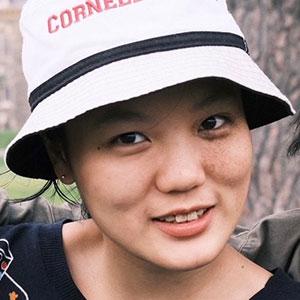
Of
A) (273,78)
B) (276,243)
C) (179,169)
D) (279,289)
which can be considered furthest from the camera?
(273,78)

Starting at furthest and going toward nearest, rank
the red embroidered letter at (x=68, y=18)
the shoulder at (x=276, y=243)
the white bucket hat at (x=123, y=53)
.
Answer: the shoulder at (x=276, y=243), the red embroidered letter at (x=68, y=18), the white bucket hat at (x=123, y=53)

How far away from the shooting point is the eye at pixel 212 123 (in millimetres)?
1568

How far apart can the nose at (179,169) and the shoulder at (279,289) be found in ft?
1.24

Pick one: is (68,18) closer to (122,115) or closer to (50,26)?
(50,26)

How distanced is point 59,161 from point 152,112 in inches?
15.5

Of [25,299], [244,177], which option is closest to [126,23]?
[244,177]

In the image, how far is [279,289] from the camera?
172 centimetres

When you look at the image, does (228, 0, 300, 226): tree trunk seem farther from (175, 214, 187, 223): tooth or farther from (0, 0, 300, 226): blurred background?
(175, 214, 187, 223): tooth

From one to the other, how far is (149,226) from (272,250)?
1.98ft

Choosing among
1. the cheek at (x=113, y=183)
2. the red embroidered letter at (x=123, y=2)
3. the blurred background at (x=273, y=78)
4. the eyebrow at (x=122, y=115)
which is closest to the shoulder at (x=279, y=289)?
the cheek at (x=113, y=183)

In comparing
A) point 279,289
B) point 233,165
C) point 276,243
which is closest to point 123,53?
point 233,165

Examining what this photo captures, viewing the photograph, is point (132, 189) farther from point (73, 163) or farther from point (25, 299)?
point (25, 299)

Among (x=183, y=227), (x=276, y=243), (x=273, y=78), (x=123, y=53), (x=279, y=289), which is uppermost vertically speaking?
(x=123, y=53)

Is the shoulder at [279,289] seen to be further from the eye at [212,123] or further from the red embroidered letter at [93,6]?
the red embroidered letter at [93,6]
